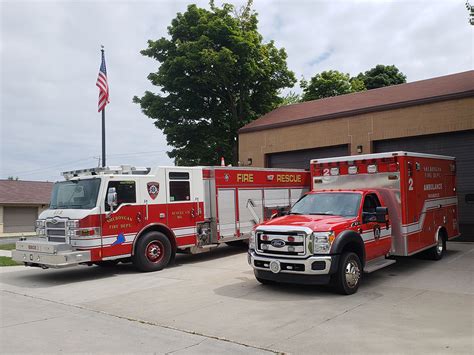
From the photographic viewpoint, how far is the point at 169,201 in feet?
41.0

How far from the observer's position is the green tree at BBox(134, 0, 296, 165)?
934 inches

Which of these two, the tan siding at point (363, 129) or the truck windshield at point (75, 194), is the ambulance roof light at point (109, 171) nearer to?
the truck windshield at point (75, 194)

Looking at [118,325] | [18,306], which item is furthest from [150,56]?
[118,325]

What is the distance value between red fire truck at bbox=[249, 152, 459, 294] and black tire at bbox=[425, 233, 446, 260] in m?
0.02

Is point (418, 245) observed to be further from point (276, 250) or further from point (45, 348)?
point (45, 348)

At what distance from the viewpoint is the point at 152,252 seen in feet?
39.3

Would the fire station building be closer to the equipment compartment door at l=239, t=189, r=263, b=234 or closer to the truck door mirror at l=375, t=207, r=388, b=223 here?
the equipment compartment door at l=239, t=189, r=263, b=234

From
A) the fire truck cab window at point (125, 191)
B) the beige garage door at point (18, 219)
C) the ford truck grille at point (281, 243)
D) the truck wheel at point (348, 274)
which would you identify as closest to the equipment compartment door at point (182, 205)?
the fire truck cab window at point (125, 191)

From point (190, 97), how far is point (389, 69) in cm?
2495

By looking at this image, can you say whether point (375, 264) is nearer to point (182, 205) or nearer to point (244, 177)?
point (182, 205)

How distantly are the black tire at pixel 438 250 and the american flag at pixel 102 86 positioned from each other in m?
13.2

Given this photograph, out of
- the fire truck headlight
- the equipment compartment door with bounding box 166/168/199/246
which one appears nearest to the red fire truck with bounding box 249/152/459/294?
the equipment compartment door with bounding box 166/168/199/246

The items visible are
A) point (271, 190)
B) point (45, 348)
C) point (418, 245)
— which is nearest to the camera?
point (45, 348)

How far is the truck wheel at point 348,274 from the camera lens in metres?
8.11
